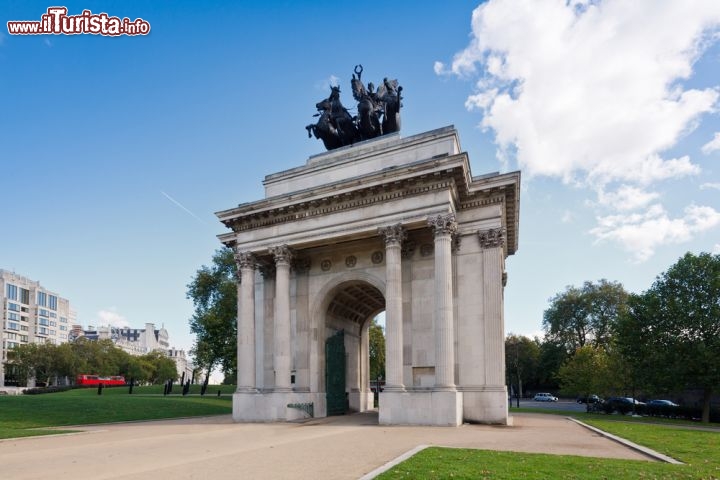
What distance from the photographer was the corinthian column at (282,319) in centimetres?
2862

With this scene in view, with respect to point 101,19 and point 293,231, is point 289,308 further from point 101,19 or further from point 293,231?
point 101,19

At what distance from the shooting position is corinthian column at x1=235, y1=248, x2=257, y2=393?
2984 centimetres

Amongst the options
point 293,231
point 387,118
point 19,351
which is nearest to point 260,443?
point 293,231

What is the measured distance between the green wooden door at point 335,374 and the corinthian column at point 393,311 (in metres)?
6.30

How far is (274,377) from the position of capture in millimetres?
30875

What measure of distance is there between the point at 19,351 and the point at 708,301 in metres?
105

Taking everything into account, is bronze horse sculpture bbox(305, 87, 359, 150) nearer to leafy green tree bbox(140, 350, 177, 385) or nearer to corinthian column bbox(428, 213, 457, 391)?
corinthian column bbox(428, 213, 457, 391)

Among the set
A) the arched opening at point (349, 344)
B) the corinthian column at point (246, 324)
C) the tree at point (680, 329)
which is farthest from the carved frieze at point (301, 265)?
the tree at point (680, 329)

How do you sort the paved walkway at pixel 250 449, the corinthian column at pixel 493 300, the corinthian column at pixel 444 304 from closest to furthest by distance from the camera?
the paved walkway at pixel 250 449, the corinthian column at pixel 444 304, the corinthian column at pixel 493 300

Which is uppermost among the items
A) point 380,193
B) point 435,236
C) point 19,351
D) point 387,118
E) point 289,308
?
point 387,118

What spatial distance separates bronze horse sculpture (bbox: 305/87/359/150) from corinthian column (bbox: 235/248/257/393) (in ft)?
29.7

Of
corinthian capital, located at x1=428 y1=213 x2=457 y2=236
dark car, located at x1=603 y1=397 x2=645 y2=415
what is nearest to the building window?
dark car, located at x1=603 y1=397 x2=645 y2=415

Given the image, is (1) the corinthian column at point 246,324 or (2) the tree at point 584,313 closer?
(1) the corinthian column at point 246,324

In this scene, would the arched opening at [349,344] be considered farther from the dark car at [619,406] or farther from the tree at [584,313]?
the tree at [584,313]
